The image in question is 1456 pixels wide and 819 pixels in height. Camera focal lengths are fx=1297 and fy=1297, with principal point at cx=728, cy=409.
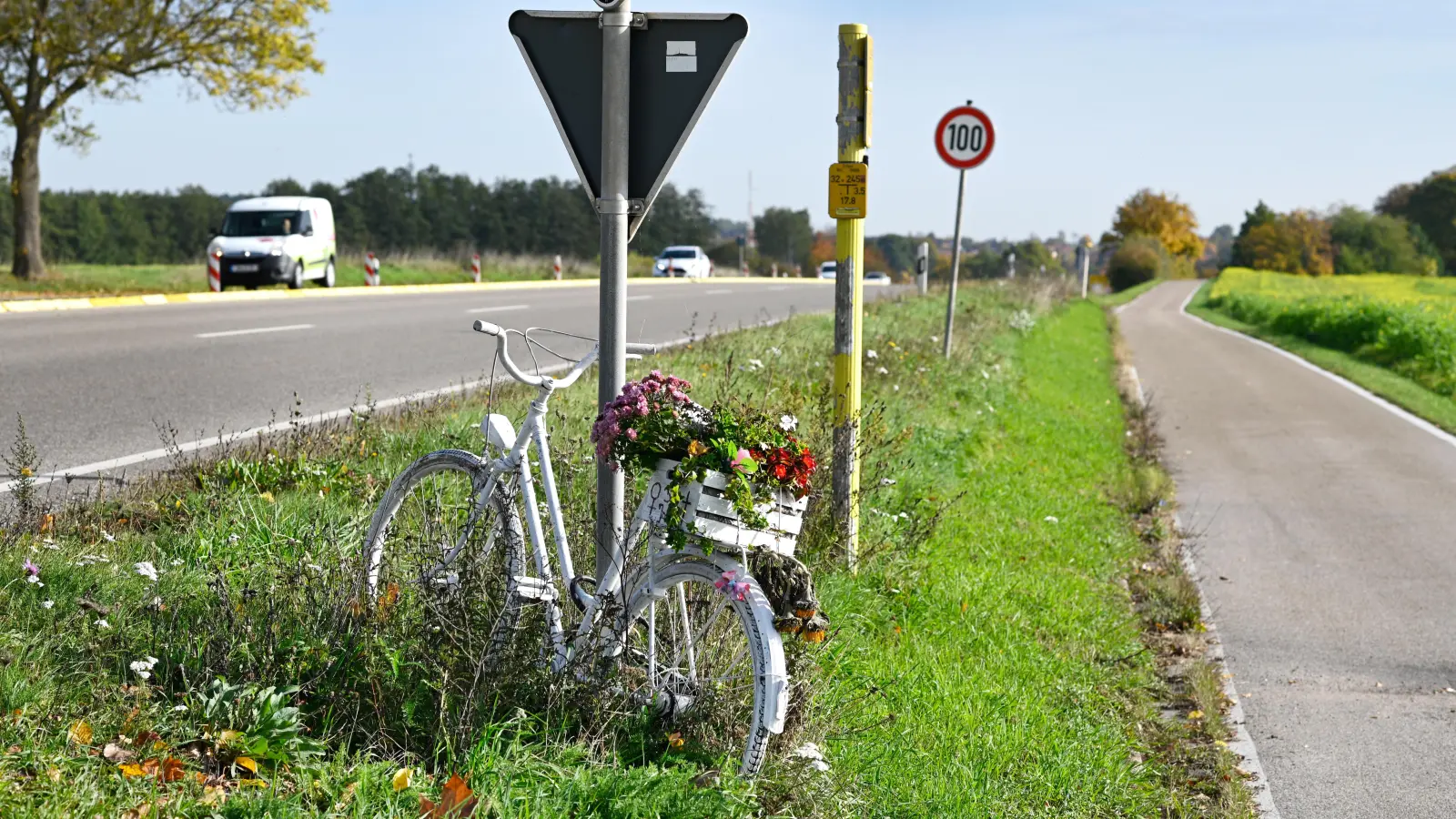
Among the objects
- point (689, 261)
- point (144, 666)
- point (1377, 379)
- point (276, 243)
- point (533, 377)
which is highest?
point (276, 243)

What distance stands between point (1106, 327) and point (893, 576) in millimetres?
25126

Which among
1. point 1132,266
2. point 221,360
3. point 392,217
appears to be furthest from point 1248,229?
point 221,360

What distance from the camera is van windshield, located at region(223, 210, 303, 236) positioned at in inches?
985

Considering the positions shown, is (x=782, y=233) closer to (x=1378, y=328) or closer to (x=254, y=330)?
(x=1378, y=328)

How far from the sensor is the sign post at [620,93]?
3641mm

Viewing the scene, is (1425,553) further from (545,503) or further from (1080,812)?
(545,503)

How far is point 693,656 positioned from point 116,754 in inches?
56.8

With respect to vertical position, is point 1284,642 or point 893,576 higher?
point 893,576

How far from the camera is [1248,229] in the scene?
378 feet

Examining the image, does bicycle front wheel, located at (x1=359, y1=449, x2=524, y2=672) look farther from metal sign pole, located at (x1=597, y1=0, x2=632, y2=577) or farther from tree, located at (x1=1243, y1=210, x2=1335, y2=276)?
tree, located at (x1=1243, y1=210, x2=1335, y2=276)

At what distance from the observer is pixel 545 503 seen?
383 cm

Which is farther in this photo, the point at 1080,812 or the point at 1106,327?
the point at 1106,327

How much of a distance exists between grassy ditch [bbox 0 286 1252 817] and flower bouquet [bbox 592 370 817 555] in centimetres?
57

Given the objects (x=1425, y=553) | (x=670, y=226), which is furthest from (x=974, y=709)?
(x=670, y=226)
